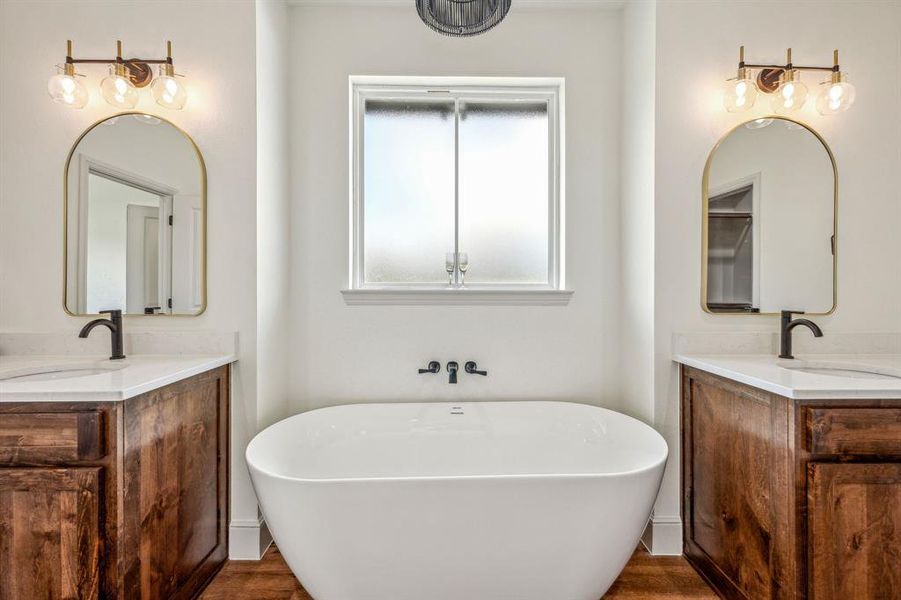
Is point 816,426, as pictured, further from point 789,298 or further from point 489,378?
point 489,378

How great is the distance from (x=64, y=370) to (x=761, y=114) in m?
3.12

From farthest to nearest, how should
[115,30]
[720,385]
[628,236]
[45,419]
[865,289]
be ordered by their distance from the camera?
[628,236] < [865,289] < [115,30] < [720,385] < [45,419]

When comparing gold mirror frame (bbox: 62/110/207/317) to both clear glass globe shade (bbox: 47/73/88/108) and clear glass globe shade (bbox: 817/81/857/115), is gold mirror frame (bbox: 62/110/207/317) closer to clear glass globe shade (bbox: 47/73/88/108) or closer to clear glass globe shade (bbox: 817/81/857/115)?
clear glass globe shade (bbox: 47/73/88/108)

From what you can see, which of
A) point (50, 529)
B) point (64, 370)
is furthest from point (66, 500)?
point (64, 370)

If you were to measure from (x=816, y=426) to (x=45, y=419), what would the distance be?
224 cm

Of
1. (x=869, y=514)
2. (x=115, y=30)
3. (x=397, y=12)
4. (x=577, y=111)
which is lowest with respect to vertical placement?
(x=869, y=514)

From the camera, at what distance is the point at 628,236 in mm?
2158

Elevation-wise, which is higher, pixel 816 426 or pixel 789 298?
pixel 789 298

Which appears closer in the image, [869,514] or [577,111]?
[869,514]

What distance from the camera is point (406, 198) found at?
2.38 m

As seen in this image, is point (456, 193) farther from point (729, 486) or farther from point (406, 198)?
point (729, 486)

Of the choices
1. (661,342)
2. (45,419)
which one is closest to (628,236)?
(661,342)

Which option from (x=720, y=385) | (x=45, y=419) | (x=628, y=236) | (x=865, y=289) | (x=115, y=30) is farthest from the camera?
(x=628, y=236)

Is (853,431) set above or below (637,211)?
below
